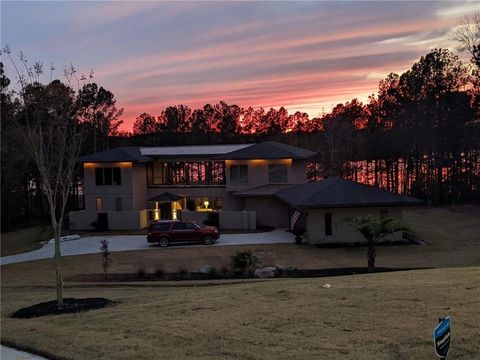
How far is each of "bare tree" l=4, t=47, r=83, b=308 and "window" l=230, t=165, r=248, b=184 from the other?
1838cm

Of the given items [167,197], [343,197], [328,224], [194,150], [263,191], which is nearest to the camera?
[328,224]

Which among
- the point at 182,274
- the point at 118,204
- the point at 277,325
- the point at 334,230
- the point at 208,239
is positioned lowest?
the point at 182,274

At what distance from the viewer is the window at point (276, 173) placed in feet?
130

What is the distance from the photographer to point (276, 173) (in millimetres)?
39688

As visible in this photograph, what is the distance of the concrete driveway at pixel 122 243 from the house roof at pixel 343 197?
2.67 metres

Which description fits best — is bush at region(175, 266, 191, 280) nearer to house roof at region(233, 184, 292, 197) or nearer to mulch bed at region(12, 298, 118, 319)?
mulch bed at region(12, 298, 118, 319)

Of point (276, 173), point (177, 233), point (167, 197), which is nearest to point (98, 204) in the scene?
point (167, 197)

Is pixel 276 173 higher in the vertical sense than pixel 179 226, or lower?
higher

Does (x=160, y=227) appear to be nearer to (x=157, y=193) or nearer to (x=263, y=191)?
(x=263, y=191)

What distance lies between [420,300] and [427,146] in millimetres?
52515

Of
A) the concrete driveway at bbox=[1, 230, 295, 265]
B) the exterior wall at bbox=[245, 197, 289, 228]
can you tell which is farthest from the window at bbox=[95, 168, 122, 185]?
the exterior wall at bbox=[245, 197, 289, 228]

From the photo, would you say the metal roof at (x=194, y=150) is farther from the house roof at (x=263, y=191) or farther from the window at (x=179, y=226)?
the window at (x=179, y=226)

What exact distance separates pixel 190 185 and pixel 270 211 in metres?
7.59

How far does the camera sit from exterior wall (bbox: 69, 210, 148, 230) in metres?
39.1
